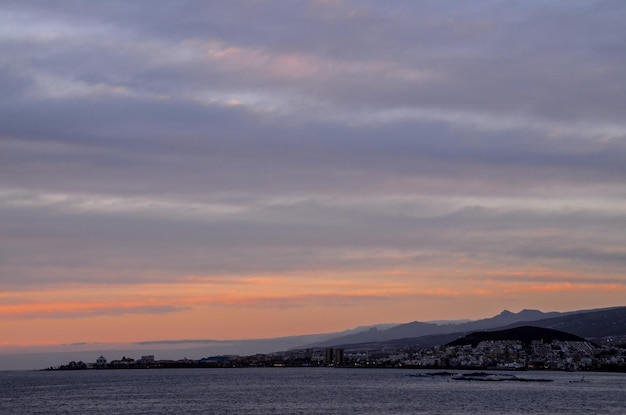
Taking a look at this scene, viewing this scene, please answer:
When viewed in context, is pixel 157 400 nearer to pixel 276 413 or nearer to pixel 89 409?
pixel 89 409

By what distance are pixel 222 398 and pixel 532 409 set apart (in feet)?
142

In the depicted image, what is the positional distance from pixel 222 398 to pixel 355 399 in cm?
1869

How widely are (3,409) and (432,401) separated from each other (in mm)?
53323

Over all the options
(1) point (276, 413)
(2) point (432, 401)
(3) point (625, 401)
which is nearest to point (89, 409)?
(1) point (276, 413)

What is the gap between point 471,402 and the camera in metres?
111

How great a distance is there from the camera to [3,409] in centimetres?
10425

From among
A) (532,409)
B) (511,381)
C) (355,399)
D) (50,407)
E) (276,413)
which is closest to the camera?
(276,413)

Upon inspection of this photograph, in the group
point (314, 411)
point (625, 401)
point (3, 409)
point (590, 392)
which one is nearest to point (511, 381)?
point (590, 392)

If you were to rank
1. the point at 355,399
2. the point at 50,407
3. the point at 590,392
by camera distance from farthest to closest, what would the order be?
the point at 590,392 < the point at 355,399 < the point at 50,407

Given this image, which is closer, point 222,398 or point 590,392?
point 222,398

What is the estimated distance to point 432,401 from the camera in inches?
4427

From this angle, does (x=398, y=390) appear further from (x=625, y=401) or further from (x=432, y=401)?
(x=625, y=401)

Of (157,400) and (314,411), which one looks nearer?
(314,411)

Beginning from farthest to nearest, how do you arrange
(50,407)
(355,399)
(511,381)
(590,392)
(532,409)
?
(511,381) → (590,392) → (355,399) → (50,407) → (532,409)
